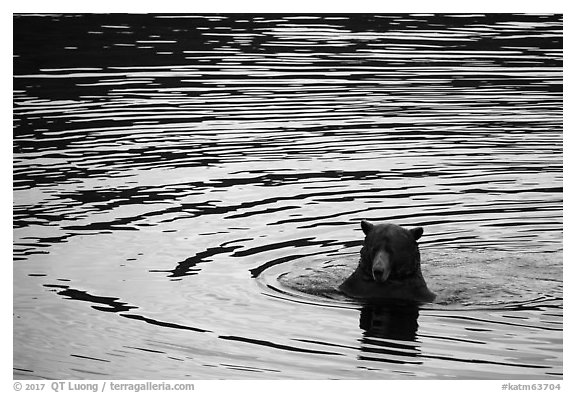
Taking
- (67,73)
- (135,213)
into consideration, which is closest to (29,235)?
(135,213)

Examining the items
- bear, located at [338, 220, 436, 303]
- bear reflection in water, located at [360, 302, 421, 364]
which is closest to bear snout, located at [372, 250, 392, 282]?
bear, located at [338, 220, 436, 303]

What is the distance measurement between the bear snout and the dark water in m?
0.42

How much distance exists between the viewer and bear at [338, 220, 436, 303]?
13.8 m

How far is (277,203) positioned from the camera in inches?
733

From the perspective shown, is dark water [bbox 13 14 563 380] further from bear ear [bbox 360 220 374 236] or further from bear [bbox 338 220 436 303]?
bear ear [bbox 360 220 374 236]

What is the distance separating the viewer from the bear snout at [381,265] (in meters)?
13.7

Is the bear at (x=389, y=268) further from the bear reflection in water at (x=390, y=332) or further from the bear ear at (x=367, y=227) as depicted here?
the bear reflection in water at (x=390, y=332)

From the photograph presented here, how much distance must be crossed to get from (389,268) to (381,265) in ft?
0.64

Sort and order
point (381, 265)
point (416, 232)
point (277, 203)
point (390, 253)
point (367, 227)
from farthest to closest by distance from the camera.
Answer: point (277, 203)
point (367, 227)
point (416, 232)
point (390, 253)
point (381, 265)

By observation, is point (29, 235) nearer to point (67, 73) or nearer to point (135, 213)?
point (135, 213)

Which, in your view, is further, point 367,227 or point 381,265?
point 367,227

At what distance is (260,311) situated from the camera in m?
13.6

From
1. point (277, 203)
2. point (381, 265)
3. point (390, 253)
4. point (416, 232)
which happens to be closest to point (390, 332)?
point (381, 265)

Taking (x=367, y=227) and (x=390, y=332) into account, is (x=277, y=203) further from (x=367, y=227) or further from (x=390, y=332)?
(x=390, y=332)
